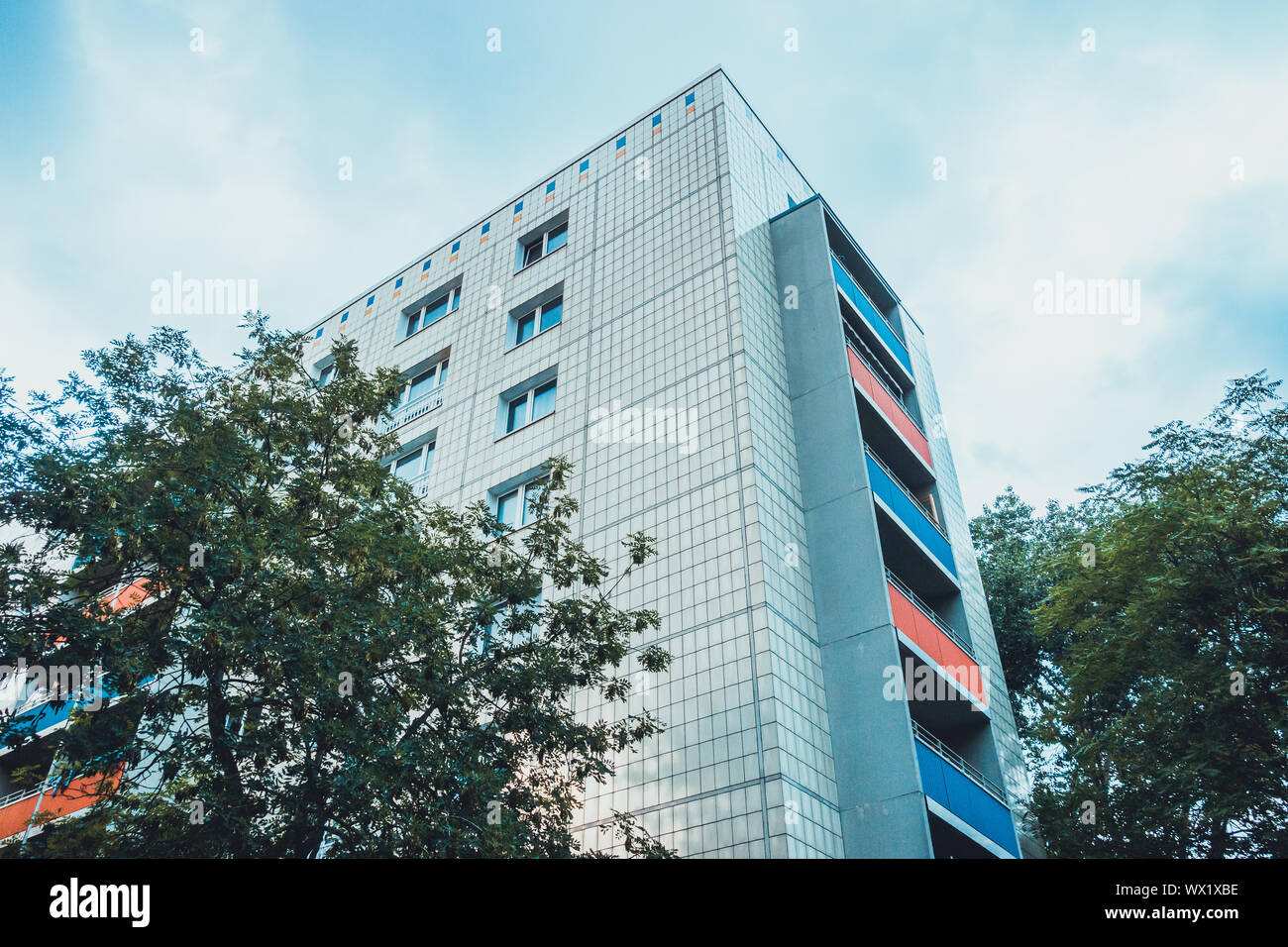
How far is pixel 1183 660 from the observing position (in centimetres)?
1549

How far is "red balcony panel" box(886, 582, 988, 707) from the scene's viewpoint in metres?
15.6

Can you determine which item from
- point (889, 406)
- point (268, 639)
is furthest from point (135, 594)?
point (889, 406)

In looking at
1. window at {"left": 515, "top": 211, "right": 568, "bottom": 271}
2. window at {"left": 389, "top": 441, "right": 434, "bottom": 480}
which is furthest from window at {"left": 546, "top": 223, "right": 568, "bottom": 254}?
window at {"left": 389, "top": 441, "right": 434, "bottom": 480}

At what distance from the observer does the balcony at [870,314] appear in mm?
21266

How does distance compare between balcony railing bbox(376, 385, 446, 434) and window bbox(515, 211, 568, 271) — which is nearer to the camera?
balcony railing bbox(376, 385, 446, 434)

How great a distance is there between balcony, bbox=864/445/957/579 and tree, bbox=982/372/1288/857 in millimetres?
2276

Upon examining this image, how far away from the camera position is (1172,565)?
16.5m

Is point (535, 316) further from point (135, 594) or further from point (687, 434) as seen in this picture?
point (135, 594)

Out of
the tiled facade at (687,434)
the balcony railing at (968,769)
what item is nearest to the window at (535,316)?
the tiled facade at (687,434)

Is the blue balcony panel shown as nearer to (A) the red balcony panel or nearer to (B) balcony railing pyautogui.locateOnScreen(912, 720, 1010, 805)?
(B) balcony railing pyautogui.locateOnScreen(912, 720, 1010, 805)

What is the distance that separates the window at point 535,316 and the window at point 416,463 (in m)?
3.31
